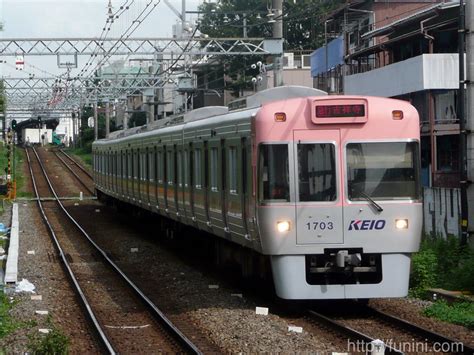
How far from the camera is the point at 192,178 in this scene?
55.9ft

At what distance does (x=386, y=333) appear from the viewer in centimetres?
1077

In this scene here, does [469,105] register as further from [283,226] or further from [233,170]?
[283,226]

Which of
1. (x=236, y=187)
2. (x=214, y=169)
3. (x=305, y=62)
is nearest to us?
(x=236, y=187)

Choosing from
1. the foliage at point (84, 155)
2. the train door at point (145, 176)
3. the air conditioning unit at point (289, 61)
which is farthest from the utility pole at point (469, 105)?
the foliage at point (84, 155)

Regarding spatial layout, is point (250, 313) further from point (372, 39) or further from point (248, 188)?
point (372, 39)

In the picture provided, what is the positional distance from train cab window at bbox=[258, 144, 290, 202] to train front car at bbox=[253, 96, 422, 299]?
0.04ft

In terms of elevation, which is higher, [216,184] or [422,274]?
[216,184]

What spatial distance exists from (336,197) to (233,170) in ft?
7.31

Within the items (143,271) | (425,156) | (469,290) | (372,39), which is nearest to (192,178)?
(143,271)

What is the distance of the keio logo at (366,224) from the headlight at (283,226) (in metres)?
0.75

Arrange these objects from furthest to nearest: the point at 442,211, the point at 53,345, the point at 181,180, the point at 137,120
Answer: the point at 137,120 → the point at 442,211 → the point at 181,180 → the point at 53,345

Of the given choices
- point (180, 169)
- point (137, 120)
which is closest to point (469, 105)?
point (180, 169)

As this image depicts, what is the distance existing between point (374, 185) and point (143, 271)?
737 centimetres

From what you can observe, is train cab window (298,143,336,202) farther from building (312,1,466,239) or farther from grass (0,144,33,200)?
grass (0,144,33,200)
